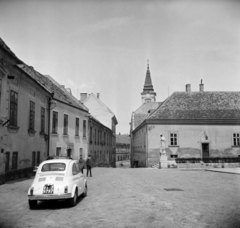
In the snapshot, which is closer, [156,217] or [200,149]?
[156,217]

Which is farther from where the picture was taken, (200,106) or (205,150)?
(200,106)

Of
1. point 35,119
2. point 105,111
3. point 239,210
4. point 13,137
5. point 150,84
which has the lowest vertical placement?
point 239,210

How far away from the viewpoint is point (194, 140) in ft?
120

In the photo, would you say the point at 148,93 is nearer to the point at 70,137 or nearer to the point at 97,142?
the point at 97,142

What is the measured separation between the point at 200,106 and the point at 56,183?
32784 millimetres

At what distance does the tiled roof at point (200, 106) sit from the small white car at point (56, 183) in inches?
1085

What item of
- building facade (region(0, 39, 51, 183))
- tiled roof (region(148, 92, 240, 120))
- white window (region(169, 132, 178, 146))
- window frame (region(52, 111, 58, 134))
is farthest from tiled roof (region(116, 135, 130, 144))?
building facade (region(0, 39, 51, 183))

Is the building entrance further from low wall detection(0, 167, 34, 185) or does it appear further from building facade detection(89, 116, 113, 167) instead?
low wall detection(0, 167, 34, 185)

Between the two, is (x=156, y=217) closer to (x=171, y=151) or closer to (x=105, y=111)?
(x=171, y=151)

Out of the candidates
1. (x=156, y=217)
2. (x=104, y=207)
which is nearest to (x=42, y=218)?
(x=104, y=207)

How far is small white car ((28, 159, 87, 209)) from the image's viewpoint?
8.67 metres

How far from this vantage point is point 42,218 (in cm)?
749

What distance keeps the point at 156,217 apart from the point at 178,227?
40.1 inches

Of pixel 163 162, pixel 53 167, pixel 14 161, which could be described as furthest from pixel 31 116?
pixel 163 162
